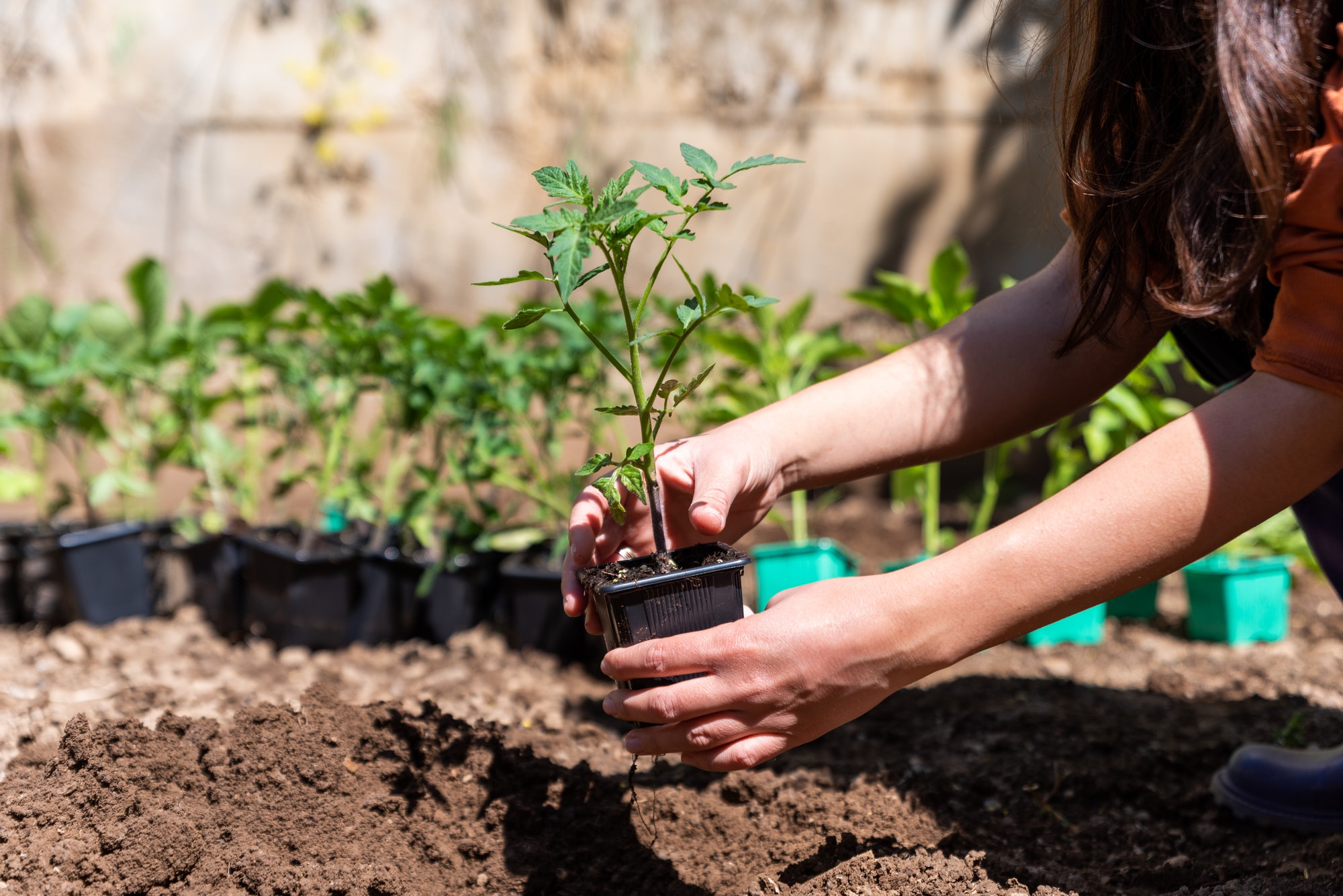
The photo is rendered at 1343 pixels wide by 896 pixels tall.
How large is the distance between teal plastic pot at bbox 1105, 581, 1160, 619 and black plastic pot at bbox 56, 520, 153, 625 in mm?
2236

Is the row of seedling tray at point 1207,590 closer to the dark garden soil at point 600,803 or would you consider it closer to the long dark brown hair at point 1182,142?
the dark garden soil at point 600,803

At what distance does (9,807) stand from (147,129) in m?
3.47

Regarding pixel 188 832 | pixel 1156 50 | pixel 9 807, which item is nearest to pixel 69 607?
pixel 9 807

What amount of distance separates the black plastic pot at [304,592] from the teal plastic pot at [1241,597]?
184cm

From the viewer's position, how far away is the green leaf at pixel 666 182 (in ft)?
3.15

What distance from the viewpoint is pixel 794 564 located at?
211 cm

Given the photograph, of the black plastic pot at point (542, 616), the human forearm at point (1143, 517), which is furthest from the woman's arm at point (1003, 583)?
the black plastic pot at point (542, 616)

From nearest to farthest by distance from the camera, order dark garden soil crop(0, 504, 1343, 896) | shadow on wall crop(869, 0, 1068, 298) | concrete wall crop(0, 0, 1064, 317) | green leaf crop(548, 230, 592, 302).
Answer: green leaf crop(548, 230, 592, 302)
dark garden soil crop(0, 504, 1343, 896)
shadow on wall crop(869, 0, 1068, 298)
concrete wall crop(0, 0, 1064, 317)

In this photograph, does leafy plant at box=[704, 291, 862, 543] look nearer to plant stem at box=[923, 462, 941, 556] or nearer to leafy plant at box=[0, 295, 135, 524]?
plant stem at box=[923, 462, 941, 556]

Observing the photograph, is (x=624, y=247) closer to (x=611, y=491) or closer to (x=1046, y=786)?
(x=611, y=491)

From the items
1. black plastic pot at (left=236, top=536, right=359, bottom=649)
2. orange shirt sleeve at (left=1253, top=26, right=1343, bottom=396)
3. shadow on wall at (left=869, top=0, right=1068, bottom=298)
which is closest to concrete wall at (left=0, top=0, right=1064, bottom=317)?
shadow on wall at (left=869, top=0, right=1068, bottom=298)

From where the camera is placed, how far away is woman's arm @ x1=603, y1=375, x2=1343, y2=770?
2.98 feet

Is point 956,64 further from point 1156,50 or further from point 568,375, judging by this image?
point 1156,50

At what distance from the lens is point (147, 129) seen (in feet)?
12.8
